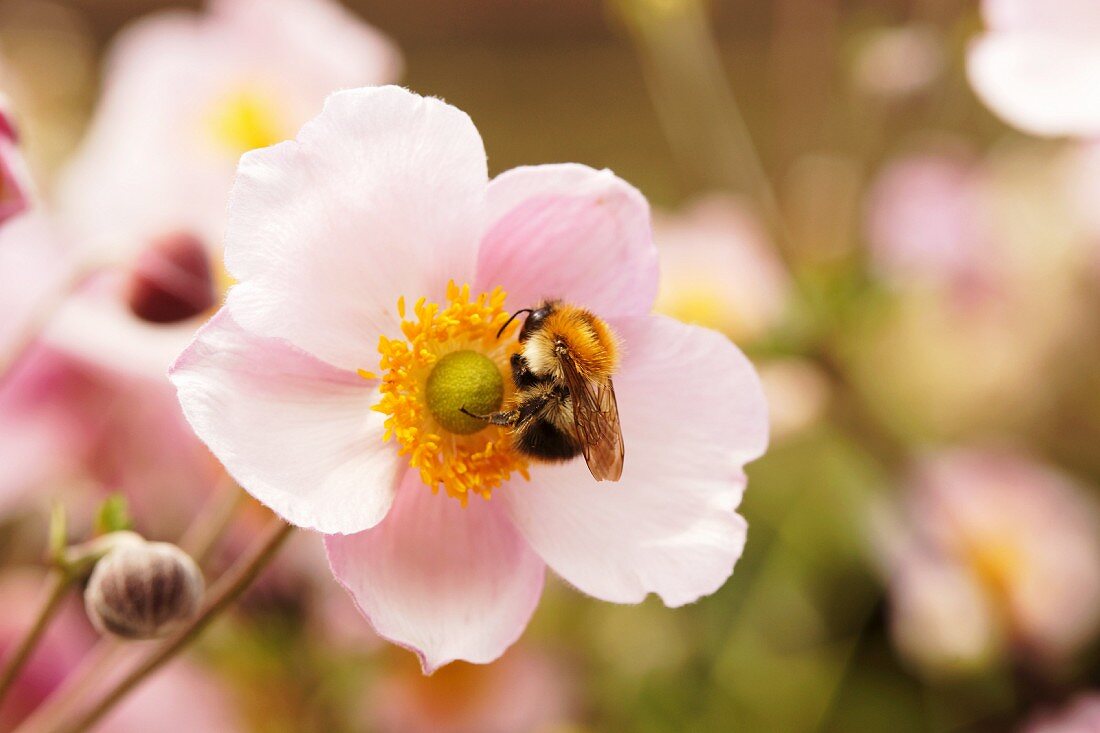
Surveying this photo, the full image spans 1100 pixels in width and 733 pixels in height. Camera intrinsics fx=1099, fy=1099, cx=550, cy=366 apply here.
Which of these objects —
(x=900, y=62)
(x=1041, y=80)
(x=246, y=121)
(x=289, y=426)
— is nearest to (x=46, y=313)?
(x=289, y=426)

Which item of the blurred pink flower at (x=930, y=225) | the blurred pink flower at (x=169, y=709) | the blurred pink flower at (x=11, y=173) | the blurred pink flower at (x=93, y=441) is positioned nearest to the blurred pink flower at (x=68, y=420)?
the blurred pink flower at (x=93, y=441)

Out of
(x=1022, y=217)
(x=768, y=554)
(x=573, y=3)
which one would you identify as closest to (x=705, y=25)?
(x=573, y=3)

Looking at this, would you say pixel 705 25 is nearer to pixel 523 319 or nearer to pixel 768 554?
pixel 768 554

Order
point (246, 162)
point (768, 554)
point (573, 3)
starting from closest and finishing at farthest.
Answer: point (246, 162) → point (768, 554) → point (573, 3)

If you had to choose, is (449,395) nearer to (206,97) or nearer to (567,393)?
(567,393)

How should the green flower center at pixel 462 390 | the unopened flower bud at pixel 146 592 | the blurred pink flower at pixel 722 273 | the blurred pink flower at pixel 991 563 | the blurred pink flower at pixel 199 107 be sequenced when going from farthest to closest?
the blurred pink flower at pixel 722 273 < the blurred pink flower at pixel 991 563 < the blurred pink flower at pixel 199 107 < the green flower center at pixel 462 390 < the unopened flower bud at pixel 146 592

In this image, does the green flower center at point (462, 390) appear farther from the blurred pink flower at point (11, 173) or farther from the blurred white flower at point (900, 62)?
the blurred white flower at point (900, 62)
